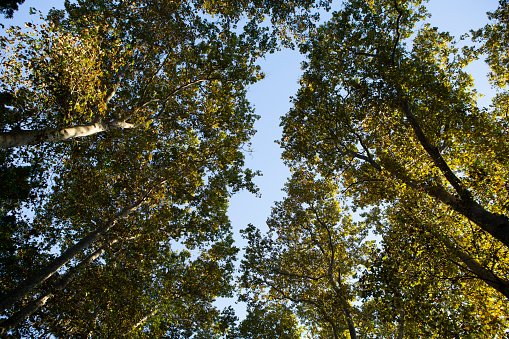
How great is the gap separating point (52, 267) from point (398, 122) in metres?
16.1

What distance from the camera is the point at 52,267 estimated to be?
970cm

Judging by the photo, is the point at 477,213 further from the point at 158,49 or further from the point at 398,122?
the point at 158,49

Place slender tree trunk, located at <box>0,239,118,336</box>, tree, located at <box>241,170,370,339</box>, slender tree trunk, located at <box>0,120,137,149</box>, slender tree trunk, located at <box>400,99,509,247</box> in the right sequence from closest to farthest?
slender tree trunk, located at <box>0,120,137,149</box> < slender tree trunk, located at <box>400,99,509,247</box> < slender tree trunk, located at <box>0,239,118,336</box> < tree, located at <box>241,170,370,339</box>

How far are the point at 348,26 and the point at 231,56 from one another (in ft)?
20.9

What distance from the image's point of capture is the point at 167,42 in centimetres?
1350

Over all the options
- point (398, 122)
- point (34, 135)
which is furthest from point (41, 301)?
point (398, 122)

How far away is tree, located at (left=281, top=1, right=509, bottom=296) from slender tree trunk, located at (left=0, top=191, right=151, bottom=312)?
9.33m

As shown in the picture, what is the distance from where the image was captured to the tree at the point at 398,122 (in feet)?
33.1

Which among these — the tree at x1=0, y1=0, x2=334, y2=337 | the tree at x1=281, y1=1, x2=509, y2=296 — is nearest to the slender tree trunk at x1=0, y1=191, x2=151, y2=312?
the tree at x1=0, y1=0, x2=334, y2=337

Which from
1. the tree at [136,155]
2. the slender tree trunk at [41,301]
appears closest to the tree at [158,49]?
the tree at [136,155]

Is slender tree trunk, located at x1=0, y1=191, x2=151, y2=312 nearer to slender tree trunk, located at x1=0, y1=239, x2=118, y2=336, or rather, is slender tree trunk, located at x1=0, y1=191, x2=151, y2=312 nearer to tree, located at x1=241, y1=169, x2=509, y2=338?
slender tree trunk, located at x1=0, y1=239, x2=118, y2=336

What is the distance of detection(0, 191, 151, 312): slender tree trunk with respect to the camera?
28.1 ft

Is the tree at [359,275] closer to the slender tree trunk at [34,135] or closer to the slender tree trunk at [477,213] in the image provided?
the slender tree trunk at [477,213]

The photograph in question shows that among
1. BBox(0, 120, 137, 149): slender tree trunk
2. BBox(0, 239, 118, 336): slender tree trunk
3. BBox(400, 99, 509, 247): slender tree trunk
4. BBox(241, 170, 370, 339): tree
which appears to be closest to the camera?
BBox(0, 120, 137, 149): slender tree trunk
